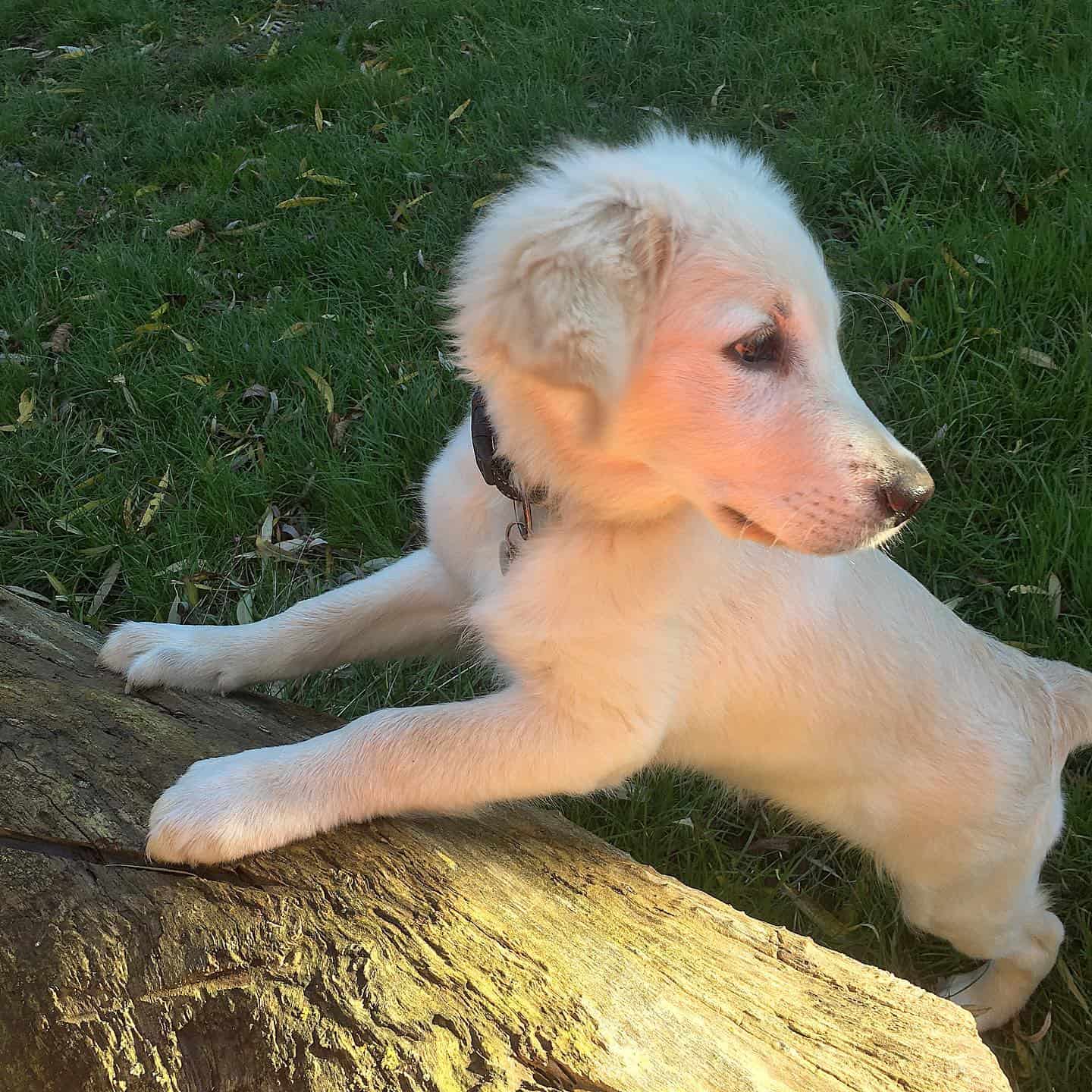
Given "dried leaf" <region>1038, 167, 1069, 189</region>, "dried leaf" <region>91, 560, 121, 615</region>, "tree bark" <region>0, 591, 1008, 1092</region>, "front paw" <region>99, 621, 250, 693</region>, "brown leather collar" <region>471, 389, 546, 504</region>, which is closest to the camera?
"tree bark" <region>0, 591, 1008, 1092</region>

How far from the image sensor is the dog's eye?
1.56 metres

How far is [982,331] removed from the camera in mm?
3184

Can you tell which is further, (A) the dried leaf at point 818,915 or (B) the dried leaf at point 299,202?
(B) the dried leaf at point 299,202

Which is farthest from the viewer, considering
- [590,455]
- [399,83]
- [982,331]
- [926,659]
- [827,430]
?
[399,83]

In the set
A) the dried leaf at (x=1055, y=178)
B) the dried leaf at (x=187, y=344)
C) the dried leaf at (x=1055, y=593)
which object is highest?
the dried leaf at (x=1055, y=178)

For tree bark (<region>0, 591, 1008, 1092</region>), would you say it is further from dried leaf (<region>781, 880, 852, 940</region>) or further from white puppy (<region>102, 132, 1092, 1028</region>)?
dried leaf (<region>781, 880, 852, 940</region>)

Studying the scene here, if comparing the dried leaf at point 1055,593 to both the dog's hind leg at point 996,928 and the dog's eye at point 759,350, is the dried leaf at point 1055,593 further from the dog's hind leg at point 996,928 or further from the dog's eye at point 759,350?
the dog's eye at point 759,350

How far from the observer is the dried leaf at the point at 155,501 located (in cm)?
313

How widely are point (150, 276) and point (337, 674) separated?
2230mm

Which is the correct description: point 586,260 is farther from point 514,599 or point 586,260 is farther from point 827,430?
point 514,599

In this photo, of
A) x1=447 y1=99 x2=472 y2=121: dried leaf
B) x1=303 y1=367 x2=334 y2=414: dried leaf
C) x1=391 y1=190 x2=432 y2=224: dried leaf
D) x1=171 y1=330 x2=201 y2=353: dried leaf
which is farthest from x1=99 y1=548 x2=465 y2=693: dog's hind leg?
x1=447 y1=99 x2=472 y2=121: dried leaf

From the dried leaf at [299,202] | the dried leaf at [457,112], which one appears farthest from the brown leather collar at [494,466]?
the dried leaf at [457,112]

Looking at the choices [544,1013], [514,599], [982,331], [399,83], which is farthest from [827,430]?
[399,83]

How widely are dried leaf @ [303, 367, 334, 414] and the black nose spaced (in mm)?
2310
